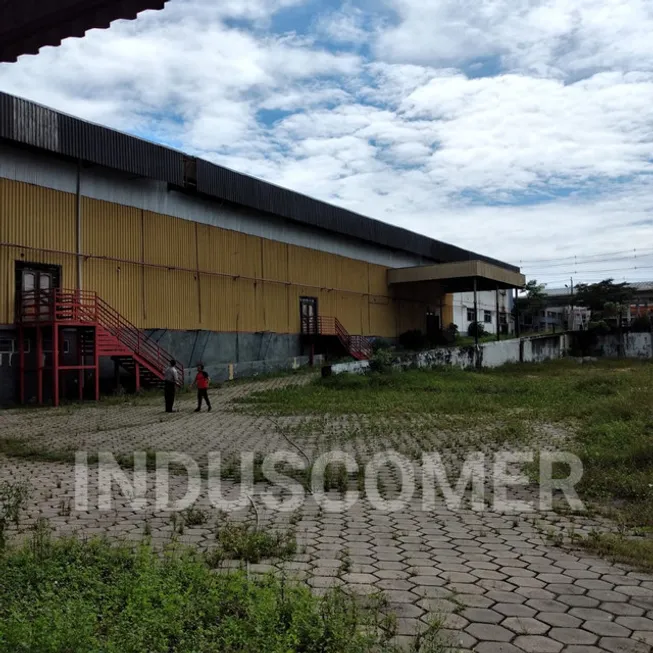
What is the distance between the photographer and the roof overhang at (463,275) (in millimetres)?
36812

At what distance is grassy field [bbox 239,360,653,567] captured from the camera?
6859mm

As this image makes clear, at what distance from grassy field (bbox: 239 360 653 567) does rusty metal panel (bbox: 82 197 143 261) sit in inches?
307

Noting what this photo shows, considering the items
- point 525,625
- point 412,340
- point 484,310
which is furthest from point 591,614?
point 484,310

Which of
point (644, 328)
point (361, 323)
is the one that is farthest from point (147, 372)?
point (644, 328)

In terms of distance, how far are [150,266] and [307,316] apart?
10.6 meters

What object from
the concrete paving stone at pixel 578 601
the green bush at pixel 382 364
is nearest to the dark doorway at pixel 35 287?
the green bush at pixel 382 364

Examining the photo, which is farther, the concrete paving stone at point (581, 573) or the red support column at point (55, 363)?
the red support column at point (55, 363)

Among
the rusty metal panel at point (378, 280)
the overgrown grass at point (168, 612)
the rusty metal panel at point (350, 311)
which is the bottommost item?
the overgrown grass at point (168, 612)

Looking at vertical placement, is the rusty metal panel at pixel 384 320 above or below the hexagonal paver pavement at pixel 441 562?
above

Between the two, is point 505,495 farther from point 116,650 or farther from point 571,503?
point 116,650

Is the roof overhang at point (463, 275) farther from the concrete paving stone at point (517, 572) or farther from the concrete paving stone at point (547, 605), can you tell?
the concrete paving stone at point (547, 605)

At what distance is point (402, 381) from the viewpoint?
23.1 meters

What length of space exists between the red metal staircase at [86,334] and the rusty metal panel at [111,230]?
1881mm

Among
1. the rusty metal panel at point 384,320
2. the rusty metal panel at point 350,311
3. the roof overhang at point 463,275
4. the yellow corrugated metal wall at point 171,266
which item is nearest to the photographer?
the yellow corrugated metal wall at point 171,266
